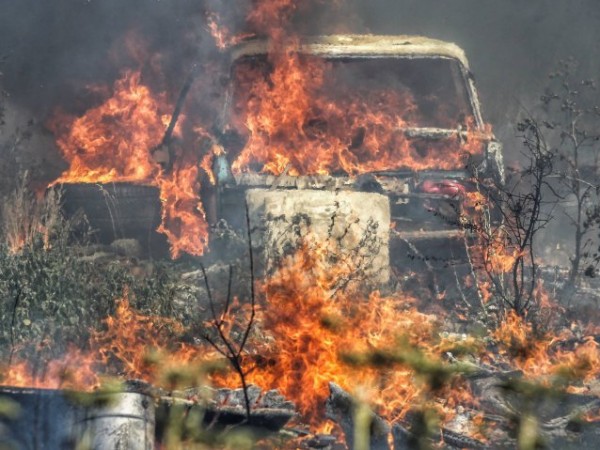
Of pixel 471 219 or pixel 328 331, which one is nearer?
pixel 328 331

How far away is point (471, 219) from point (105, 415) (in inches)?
163

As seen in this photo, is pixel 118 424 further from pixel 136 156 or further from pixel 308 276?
pixel 136 156

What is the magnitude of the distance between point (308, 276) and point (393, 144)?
7.52ft

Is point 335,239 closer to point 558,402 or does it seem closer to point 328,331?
point 328,331

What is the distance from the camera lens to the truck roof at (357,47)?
7.74 meters

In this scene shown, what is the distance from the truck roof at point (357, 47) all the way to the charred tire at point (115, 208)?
1.95 m

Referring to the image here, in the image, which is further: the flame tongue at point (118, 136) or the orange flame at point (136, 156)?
the flame tongue at point (118, 136)

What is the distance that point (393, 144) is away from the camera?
750cm

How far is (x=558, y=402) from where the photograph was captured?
13.4 ft

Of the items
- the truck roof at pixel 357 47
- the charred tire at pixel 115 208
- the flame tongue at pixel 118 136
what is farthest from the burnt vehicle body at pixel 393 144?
the flame tongue at pixel 118 136

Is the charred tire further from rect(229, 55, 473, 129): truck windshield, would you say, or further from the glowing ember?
the glowing ember

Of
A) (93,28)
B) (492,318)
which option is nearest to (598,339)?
(492,318)

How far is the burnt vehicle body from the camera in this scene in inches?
269

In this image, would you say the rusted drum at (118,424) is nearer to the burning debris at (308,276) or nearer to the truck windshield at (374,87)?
the burning debris at (308,276)
